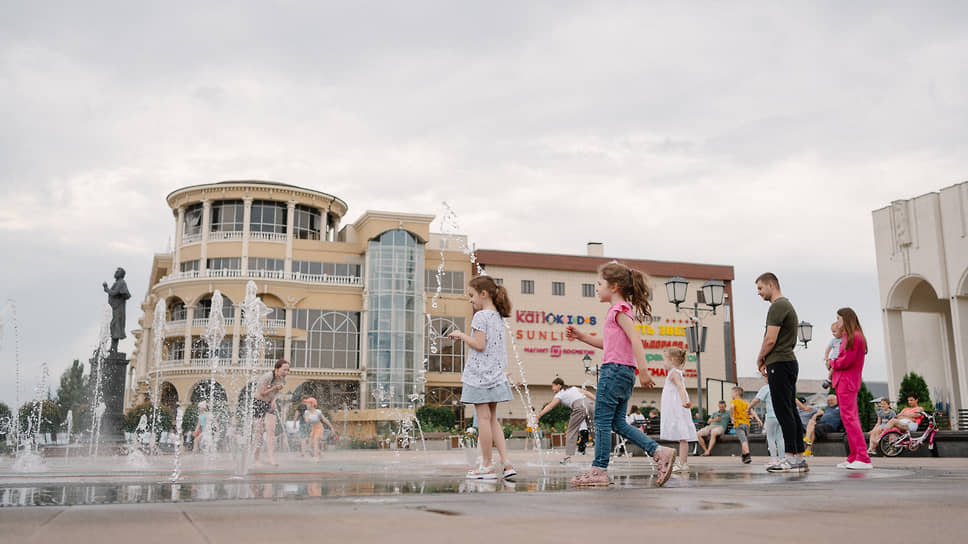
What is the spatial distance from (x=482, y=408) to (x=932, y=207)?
21.7m

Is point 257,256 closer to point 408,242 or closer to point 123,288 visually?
point 408,242

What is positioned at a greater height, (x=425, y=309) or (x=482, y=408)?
(x=425, y=309)

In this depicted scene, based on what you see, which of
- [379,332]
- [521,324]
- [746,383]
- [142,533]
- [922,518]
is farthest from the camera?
[746,383]

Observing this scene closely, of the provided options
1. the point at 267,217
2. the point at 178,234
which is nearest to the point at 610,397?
the point at 267,217

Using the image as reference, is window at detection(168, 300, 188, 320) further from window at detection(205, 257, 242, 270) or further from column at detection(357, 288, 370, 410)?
column at detection(357, 288, 370, 410)

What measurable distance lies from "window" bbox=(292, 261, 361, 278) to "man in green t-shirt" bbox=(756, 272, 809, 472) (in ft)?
144

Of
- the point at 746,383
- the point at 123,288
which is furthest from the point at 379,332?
the point at 746,383

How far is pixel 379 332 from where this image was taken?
158 ft

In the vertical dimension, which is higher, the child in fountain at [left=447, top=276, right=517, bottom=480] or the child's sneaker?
the child in fountain at [left=447, top=276, right=517, bottom=480]

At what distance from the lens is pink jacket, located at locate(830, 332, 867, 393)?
7957mm

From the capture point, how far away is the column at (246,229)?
4816cm

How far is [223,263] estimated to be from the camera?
→ 48625 mm

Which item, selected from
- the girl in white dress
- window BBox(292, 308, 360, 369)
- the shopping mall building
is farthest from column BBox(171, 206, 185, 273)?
the girl in white dress

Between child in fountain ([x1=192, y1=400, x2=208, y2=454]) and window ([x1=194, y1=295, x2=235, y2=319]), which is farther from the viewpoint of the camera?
window ([x1=194, y1=295, x2=235, y2=319])
